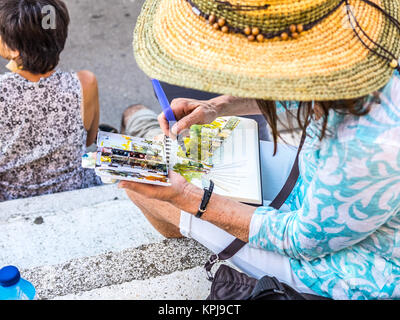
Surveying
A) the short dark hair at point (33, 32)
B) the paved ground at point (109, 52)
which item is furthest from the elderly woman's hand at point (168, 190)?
the paved ground at point (109, 52)

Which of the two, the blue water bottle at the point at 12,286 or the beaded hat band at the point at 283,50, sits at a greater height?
the beaded hat band at the point at 283,50

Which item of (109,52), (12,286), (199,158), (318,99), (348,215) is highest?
(318,99)

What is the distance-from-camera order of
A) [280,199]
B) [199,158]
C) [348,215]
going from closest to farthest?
[348,215] < [280,199] < [199,158]

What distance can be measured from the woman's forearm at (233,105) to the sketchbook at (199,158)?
0.15 feet

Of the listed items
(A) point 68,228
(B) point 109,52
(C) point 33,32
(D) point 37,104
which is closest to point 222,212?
(A) point 68,228

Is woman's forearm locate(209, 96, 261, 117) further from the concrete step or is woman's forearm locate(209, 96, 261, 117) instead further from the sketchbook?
the concrete step

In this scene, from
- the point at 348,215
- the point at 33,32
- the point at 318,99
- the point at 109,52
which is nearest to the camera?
the point at 318,99

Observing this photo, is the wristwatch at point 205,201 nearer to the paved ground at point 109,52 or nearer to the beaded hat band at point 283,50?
the beaded hat band at point 283,50

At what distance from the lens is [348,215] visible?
127cm

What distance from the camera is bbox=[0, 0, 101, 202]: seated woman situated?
195 cm

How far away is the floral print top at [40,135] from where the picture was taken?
6.48 ft

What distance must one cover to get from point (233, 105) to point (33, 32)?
3.02 feet

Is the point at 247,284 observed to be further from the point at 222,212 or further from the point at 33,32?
the point at 33,32

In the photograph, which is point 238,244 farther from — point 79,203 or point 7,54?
point 7,54
